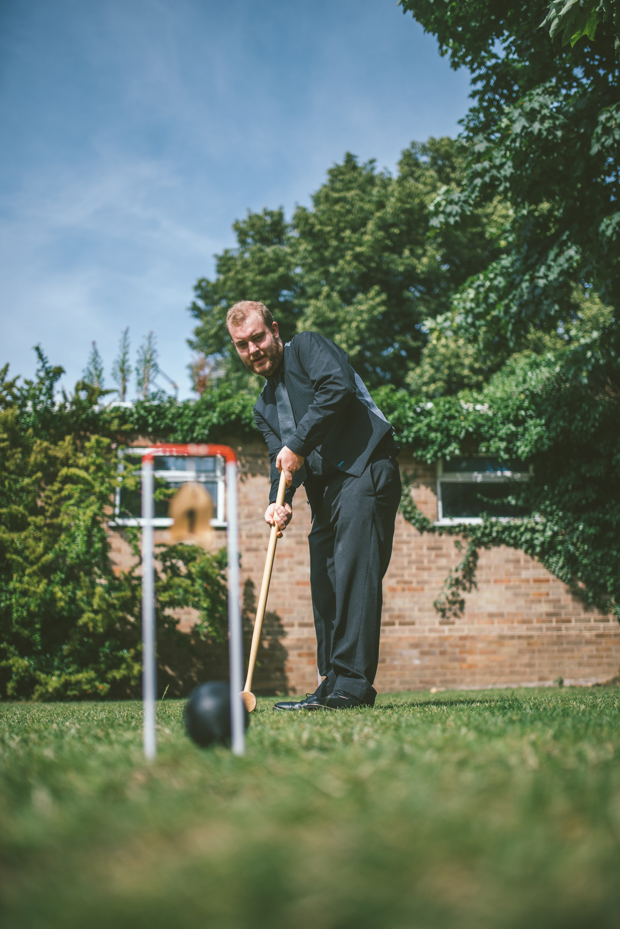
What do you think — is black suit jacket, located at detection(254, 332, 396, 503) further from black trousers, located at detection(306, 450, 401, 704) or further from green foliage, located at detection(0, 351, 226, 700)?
green foliage, located at detection(0, 351, 226, 700)

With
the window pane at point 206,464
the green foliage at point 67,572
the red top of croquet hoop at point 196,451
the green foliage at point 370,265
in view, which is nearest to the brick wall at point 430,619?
the window pane at point 206,464

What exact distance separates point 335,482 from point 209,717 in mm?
2052

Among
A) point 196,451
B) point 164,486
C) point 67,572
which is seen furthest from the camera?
point 164,486

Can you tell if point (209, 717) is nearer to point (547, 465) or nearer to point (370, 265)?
point (547, 465)

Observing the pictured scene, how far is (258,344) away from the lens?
12.5ft

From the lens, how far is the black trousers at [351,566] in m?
3.43

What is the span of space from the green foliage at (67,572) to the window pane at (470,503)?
355 centimetres

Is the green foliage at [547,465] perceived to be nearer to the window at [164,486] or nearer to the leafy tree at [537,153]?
the leafy tree at [537,153]

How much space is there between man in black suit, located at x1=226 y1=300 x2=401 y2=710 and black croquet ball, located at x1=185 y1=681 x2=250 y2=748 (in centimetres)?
152

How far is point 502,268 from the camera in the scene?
878cm

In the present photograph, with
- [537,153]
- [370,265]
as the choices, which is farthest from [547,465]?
[370,265]

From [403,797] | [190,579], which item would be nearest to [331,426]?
[403,797]

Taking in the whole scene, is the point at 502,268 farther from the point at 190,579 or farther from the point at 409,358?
the point at 409,358

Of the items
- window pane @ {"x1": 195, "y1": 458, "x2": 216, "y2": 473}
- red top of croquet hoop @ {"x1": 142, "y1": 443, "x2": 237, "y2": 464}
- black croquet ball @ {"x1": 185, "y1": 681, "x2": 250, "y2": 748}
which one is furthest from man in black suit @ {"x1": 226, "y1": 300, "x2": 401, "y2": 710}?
window pane @ {"x1": 195, "y1": 458, "x2": 216, "y2": 473}
